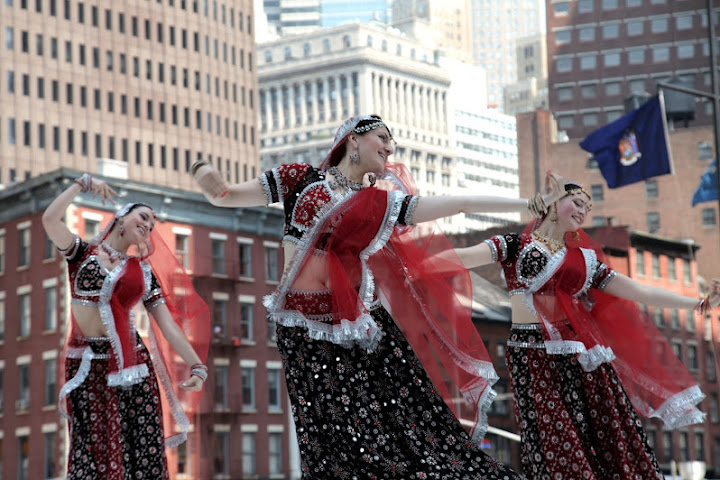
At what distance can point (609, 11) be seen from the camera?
119625mm

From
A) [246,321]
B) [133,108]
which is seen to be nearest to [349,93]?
[133,108]

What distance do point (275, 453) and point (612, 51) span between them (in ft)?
234

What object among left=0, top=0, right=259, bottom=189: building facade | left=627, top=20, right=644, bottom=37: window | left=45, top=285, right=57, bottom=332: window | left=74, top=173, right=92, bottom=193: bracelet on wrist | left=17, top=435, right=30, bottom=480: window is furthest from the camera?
left=627, top=20, right=644, bottom=37: window

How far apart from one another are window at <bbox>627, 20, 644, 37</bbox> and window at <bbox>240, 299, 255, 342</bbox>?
70.7 metres

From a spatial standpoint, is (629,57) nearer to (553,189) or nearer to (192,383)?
(192,383)

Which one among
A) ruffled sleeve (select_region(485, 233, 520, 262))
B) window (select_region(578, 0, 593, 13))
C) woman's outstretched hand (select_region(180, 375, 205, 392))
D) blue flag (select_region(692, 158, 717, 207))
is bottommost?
woman's outstretched hand (select_region(180, 375, 205, 392))

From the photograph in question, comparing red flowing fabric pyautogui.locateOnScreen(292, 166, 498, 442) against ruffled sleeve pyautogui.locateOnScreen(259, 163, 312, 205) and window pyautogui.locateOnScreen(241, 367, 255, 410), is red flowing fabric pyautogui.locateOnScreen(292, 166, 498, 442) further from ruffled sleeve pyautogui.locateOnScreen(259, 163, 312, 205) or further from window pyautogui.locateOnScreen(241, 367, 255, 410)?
window pyautogui.locateOnScreen(241, 367, 255, 410)

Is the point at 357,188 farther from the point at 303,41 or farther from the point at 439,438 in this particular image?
the point at 303,41

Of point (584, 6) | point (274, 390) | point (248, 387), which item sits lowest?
point (274, 390)

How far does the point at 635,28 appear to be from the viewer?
118250mm

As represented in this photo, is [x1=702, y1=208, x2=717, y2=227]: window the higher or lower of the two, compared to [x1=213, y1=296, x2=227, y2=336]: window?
higher

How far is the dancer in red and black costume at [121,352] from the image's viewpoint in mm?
9430

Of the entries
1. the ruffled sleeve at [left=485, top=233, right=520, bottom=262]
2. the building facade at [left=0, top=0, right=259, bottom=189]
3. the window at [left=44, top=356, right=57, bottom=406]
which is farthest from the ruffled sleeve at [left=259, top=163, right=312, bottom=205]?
the building facade at [left=0, top=0, right=259, bottom=189]

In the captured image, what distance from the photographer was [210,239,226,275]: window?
183ft
